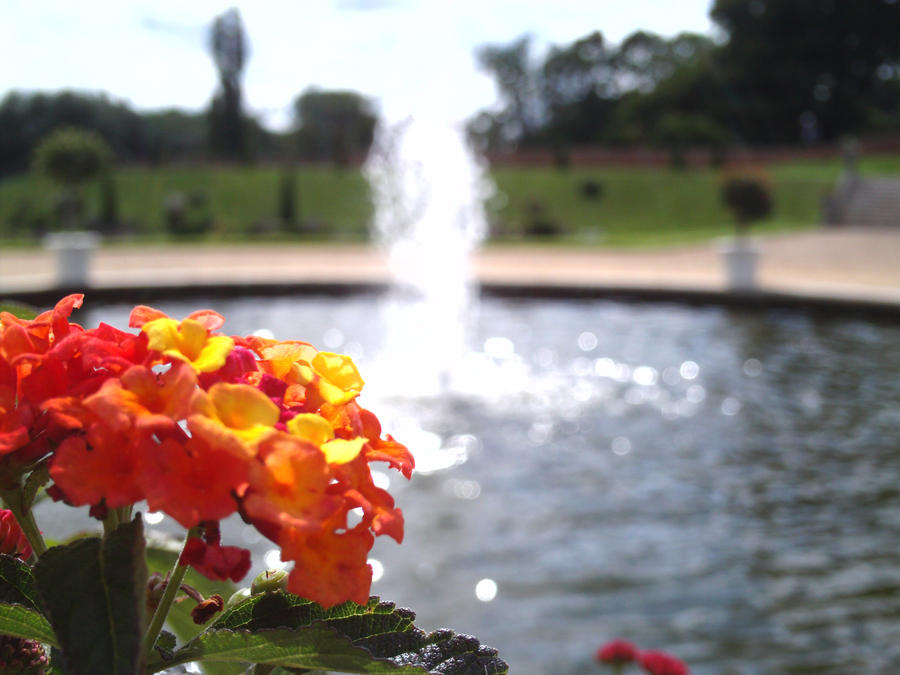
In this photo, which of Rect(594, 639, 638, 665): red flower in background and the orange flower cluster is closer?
the orange flower cluster

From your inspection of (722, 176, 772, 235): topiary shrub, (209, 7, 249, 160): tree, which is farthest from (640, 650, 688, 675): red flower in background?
(209, 7, 249, 160): tree

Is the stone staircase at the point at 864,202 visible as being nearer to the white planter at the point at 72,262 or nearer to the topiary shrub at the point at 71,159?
the topiary shrub at the point at 71,159

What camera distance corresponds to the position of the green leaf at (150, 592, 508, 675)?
47cm

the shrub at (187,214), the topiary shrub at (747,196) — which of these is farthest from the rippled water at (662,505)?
the shrub at (187,214)

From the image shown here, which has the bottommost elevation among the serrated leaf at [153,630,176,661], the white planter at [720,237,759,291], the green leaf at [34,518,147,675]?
the white planter at [720,237,759,291]

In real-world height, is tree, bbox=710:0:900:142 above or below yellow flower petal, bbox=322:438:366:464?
above

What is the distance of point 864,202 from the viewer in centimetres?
2280

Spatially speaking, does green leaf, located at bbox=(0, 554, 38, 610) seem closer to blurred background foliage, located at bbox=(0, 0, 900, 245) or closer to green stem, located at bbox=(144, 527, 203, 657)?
green stem, located at bbox=(144, 527, 203, 657)

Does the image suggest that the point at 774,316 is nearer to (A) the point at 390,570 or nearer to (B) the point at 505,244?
(A) the point at 390,570

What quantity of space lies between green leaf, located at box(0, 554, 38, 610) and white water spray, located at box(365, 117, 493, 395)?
6.09 meters

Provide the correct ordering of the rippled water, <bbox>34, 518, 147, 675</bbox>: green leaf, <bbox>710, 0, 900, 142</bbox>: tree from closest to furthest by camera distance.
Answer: <bbox>34, 518, 147, 675</bbox>: green leaf, the rippled water, <bbox>710, 0, 900, 142</bbox>: tree

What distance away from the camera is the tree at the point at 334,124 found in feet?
123

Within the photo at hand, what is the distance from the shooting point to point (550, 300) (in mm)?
10555

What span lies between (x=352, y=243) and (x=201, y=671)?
19.9m
